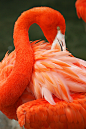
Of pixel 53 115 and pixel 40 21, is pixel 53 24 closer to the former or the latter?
pixel 40 21

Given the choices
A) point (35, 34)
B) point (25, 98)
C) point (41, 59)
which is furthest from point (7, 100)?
point (35, 34)

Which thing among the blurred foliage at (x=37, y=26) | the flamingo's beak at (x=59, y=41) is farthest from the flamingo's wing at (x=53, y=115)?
the blurred foliage at (x=37, y=26)

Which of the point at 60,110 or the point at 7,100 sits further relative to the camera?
the point at 7,100

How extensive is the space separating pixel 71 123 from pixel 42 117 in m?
0.29

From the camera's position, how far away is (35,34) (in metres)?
4.86

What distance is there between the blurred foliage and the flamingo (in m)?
2.53

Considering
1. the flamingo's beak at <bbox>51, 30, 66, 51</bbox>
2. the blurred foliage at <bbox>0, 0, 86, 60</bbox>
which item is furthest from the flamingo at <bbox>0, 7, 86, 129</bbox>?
the blurred foliage at <bbox>0, 0, 86, 60</bbox>

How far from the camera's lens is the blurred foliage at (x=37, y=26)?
4.50 metres

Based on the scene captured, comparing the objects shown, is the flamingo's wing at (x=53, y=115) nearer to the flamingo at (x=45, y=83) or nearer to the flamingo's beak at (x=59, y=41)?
the flamingo at (x=45, y=83)

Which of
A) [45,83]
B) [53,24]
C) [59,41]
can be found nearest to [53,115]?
[45,83]

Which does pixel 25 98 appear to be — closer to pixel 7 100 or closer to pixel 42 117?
pixel 7 100

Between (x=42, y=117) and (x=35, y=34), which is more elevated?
(x=35, y=34)

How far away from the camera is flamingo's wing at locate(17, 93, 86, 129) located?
145cm

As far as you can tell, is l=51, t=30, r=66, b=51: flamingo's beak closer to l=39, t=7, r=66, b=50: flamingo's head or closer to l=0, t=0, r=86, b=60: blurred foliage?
l=39, t=7, r=66, b=50: flamingo's head
